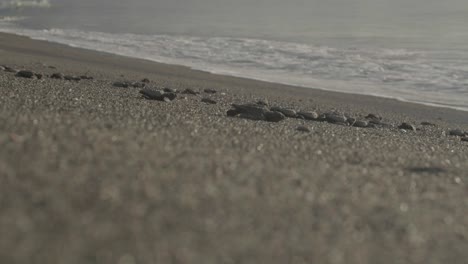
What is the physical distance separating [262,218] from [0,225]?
→ 67 cm

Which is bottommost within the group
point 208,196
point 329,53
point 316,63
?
point 208,196

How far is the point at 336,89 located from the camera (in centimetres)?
1030

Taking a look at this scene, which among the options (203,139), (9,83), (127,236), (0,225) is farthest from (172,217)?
(9,83)

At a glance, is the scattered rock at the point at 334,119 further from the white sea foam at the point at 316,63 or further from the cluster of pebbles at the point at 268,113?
the white sea foam at the point at 316,63

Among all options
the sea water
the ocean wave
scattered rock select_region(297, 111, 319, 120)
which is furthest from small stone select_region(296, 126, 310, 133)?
the ocean wave

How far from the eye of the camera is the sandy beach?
1.38 metres

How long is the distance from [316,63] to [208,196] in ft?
40.1

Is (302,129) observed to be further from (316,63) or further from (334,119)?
(316,63)

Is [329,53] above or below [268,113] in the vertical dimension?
above

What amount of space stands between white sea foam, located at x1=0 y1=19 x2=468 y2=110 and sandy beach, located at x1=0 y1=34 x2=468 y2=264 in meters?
7.14

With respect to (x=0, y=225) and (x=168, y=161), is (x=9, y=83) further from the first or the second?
(x=0, y=225)

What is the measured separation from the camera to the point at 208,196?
5.71ft

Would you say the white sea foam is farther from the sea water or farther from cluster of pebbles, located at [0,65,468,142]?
cluster of pebbles, located at [0,65,468,142]

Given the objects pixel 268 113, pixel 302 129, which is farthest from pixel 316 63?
pixel 302 129
